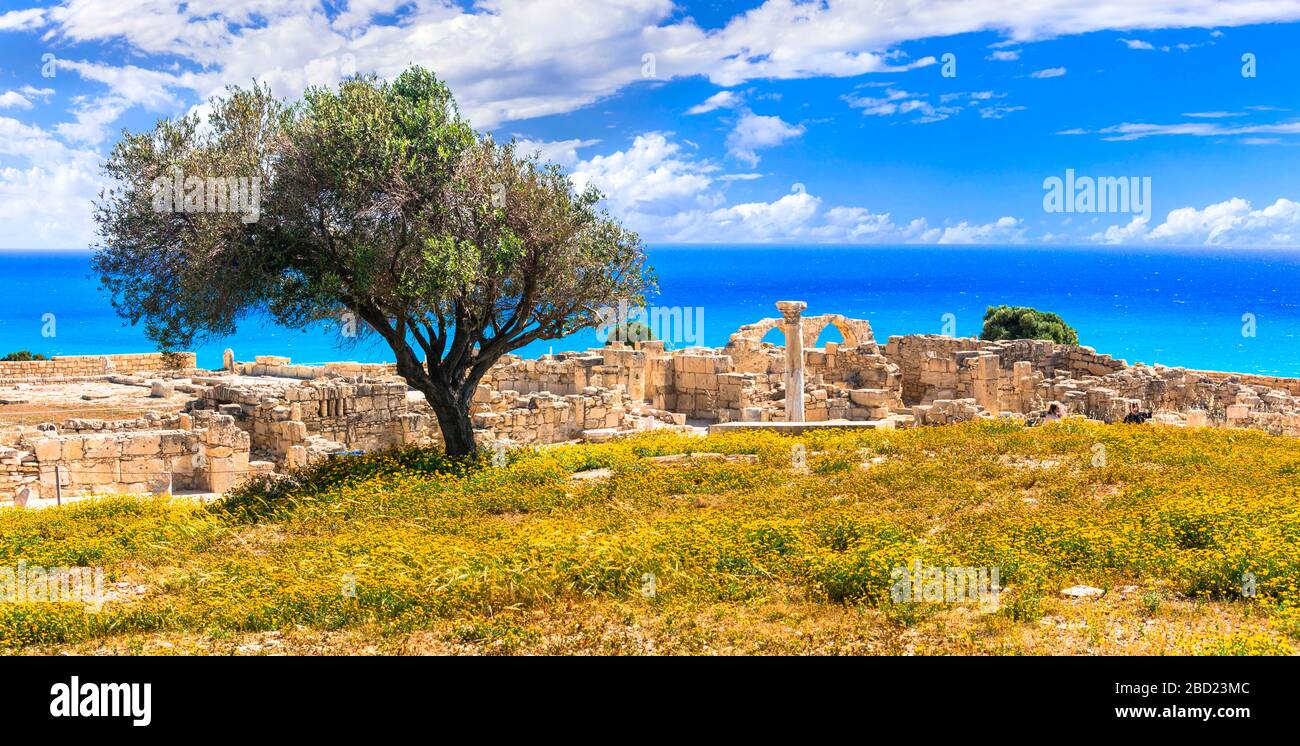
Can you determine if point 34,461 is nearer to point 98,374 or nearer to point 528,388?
point 528,388

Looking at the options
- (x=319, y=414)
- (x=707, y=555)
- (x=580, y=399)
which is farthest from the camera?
(x=580, y=399)

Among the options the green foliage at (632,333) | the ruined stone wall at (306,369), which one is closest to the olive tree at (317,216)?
the ruined stone wall at (306,369)

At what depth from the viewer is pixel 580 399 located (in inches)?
1088

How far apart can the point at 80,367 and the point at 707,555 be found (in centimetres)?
4248

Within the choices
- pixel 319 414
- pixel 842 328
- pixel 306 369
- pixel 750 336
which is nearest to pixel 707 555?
pixel 319 414

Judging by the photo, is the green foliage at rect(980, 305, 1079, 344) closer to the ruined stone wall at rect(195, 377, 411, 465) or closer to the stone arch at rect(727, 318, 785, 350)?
the stone arch at rect(727, 318, 785, 350)

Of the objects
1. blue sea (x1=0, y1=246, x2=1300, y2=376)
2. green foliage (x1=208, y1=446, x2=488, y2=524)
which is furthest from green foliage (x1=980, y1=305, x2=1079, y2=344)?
green foliage (x1=208, y1=446, x2=488, y2=524)

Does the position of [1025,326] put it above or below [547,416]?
above

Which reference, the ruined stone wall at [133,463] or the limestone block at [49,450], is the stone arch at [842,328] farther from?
the limestone block at [49,450]

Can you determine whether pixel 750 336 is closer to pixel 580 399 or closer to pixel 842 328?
pixel 842 328

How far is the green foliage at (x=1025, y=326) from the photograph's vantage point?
52.9 meters

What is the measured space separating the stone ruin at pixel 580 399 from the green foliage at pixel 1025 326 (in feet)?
42.3

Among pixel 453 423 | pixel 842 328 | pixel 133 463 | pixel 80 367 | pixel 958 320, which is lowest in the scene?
pixel 133 463
